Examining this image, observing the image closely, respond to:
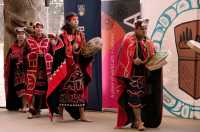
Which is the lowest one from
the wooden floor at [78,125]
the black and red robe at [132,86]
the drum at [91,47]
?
the wooden floor at [78,125]

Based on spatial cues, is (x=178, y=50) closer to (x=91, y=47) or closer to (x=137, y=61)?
(x=137, y=61)

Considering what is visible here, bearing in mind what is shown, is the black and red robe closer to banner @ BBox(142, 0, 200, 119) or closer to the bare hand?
the bare hand

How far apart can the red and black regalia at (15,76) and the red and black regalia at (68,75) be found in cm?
102

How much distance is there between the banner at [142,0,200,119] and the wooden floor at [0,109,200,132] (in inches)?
8.6

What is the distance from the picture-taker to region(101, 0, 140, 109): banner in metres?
Result: 6.94

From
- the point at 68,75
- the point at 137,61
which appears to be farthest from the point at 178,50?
the point at 68,75

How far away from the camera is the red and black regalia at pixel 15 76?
7.15m

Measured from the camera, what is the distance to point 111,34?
23.2 feet

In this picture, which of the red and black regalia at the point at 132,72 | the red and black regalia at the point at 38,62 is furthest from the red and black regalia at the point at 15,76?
the red and black regalia at the point at 132,72

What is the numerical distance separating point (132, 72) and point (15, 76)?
2.39 m

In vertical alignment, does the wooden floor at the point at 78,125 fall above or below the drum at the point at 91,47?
below

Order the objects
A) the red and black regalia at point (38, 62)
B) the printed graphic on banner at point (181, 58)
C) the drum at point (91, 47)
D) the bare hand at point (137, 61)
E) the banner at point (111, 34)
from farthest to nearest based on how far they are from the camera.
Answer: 1. the banner at point (111, 34)
2. the red and black regalia at point (38, 62)
3. the printed graphic on banner at point (181, 58)
4. the drum at point (91, 47)
5. the bare hand at point (137, 61)

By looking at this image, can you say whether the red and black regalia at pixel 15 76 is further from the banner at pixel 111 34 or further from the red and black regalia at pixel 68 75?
the banner at pixel 111 34

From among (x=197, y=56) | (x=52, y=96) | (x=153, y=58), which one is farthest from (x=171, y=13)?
(x=52, y=96)
